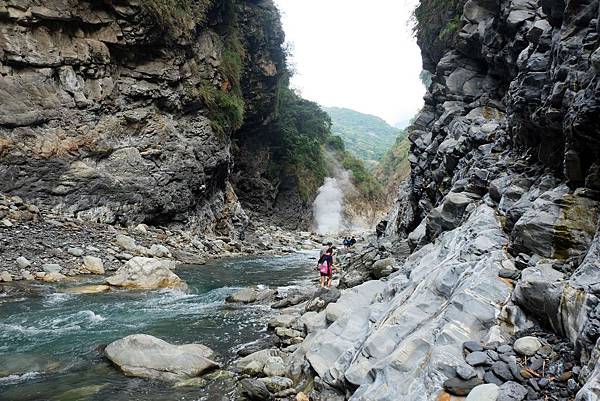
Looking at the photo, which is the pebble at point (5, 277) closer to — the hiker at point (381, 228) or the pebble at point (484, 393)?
the pebble at point (484, 393)

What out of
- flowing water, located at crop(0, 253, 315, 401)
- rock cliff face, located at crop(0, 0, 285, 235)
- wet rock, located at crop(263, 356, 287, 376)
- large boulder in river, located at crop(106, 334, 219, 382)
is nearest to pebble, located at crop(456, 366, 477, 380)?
wet rock, located at crop(263, 356, 287, 376)

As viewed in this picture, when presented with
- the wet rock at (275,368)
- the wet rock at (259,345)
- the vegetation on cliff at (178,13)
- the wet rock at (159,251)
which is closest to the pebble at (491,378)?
the wet rock at (275,368)

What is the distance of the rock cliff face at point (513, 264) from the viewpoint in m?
4.13

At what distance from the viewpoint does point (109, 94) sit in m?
20.5

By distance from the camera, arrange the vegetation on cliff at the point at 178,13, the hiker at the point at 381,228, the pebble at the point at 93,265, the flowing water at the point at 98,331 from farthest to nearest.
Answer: the hiker at the point at 381,228 < the vegetation on cliff at the point at 178,13 < the pebble at the point at 93,265 < the flowing water at the point at 98,331

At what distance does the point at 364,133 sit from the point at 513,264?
15229cm

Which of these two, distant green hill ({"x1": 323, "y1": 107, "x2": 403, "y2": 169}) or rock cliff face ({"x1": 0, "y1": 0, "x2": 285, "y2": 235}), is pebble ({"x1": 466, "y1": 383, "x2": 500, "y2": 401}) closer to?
rock cliff face ({"x1": 0, "y1": 0, "x2": 285, "y2": 235})

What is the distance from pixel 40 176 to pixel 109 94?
5213mm

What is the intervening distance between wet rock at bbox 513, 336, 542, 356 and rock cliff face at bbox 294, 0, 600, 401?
0.23 metres

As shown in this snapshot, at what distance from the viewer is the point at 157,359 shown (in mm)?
7262

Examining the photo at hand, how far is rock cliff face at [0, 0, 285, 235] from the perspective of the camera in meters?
17.6

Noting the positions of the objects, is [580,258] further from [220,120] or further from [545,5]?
[220,120]

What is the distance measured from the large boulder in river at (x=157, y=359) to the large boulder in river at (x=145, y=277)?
5.88 m

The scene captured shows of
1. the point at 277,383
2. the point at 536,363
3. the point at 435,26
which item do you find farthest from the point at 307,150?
the point at 536,363
